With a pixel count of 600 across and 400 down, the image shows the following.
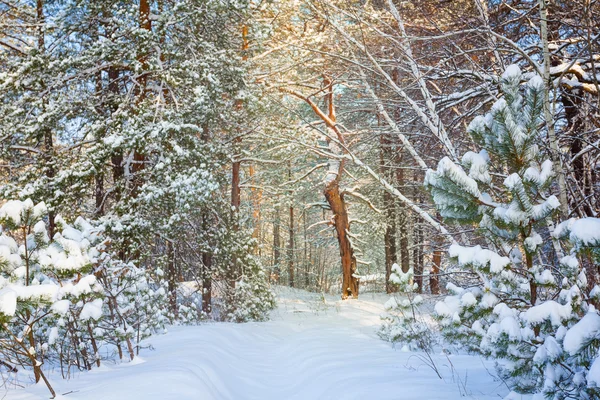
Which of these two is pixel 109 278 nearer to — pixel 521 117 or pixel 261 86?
pixel 521 117

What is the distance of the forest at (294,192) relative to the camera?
221 centimetres

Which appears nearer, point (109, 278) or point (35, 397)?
point (35, 397)

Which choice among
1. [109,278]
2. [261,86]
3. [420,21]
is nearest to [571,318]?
[420,21]

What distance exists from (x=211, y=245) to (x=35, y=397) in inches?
318

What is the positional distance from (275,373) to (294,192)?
9369 mm

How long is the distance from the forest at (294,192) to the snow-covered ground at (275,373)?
0.13 feet

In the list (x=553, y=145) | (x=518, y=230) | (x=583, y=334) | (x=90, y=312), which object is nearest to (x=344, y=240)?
(x=90, y=312)

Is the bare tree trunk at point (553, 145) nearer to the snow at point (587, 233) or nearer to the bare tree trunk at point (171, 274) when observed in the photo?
the snow at point (587, 233)

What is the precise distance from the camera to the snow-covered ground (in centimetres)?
319

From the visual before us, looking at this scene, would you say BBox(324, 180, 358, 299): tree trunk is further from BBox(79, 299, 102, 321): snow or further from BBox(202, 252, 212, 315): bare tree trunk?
BBox(79, 299, 102, 321): snow

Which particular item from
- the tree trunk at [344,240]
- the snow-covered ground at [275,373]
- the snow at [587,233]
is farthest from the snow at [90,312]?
the tree trunk at [344,240]

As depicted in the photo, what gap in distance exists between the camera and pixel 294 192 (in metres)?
14.5

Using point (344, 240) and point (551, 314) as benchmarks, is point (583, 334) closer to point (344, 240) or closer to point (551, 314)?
point (551, 314)

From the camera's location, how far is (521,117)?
220cm
